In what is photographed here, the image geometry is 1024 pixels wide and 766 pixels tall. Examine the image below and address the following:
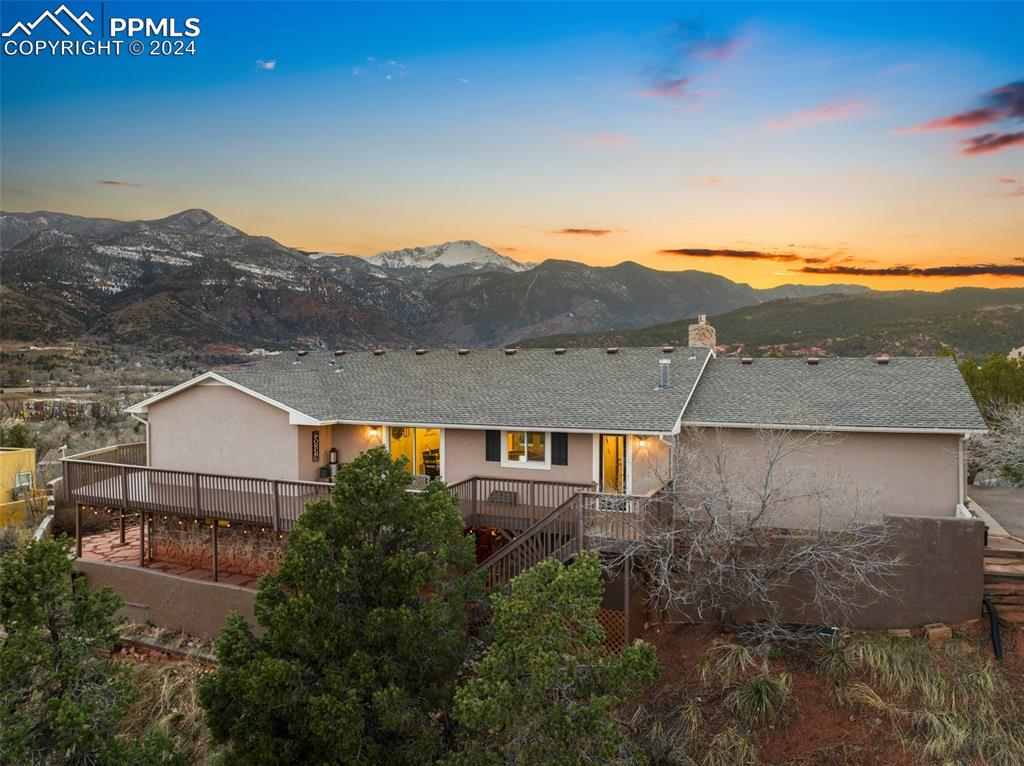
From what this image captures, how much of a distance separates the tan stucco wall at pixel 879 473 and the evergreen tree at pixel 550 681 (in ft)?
20.5

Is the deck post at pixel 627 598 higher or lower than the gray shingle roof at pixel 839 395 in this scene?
lower

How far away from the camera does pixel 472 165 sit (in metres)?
37.8

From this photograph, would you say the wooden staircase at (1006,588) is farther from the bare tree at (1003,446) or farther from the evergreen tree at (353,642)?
the evergreen tree at (353,642)

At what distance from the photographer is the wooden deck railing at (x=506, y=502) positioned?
1327 cm

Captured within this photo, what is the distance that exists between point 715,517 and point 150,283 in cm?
5857

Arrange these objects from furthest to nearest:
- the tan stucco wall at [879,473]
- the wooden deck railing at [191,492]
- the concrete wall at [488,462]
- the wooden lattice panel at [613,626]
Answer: the concrete wall at [488,462] < the wooden deck railing at [191,492] < the tan stucco wall at [879,473] < the wooden lattice panel at [613,626]

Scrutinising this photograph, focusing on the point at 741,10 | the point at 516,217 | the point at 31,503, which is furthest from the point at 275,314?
the point at 741,10

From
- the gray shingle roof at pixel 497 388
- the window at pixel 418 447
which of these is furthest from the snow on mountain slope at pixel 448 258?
the window at pixel 418 447

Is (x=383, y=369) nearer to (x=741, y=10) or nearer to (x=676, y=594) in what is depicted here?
(x=676, y=594)

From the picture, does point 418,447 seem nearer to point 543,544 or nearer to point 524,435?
point 524,435

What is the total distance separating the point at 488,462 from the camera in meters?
15.5

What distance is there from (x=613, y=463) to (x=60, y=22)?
16.7m

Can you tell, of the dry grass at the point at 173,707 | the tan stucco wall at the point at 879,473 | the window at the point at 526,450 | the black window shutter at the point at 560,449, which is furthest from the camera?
the window at the point at 526,450

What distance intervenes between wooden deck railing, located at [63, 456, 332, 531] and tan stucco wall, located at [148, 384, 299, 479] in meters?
0.82
